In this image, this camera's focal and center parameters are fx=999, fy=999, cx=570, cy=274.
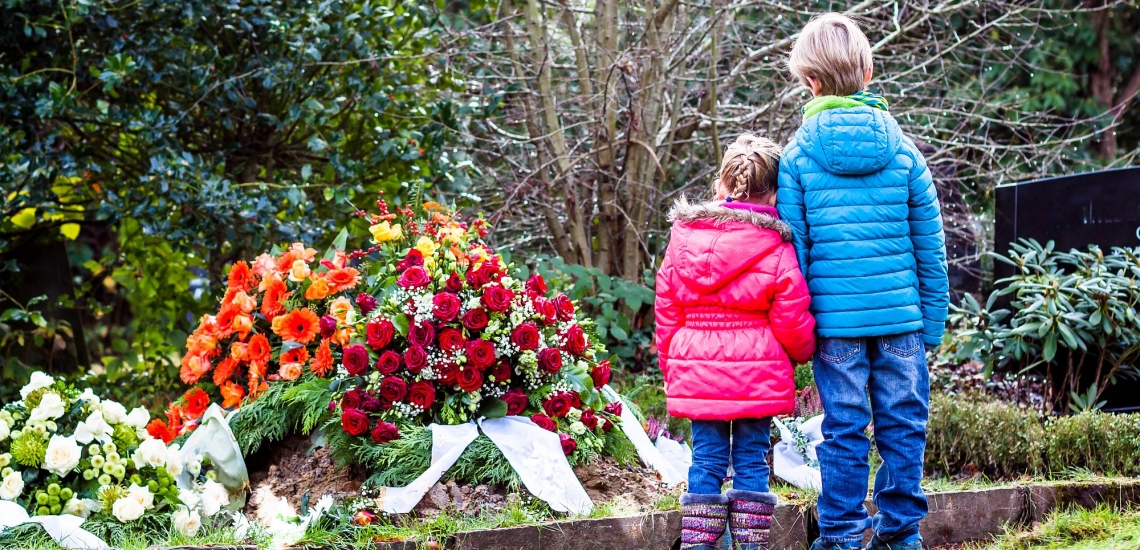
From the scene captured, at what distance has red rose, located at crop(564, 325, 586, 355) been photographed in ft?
11.2

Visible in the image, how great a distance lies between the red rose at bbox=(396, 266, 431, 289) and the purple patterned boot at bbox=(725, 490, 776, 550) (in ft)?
4.01

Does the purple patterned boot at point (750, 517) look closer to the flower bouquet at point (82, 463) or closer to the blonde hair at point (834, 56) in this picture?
the blonde hair at point (834, 56)

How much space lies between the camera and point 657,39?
496cm

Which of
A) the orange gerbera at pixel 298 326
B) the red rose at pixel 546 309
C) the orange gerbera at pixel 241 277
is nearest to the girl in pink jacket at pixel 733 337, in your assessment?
the red rose at pixel 546 309

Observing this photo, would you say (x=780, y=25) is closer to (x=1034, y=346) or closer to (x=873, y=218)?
(x=1034, y=346)

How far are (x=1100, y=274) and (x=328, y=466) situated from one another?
322cm

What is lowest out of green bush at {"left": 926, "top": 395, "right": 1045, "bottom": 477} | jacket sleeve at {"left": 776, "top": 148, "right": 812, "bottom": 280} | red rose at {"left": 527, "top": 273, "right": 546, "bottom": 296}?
green bush at {"left": 926, "top": 395, "right": 1045, "bottom": 477}

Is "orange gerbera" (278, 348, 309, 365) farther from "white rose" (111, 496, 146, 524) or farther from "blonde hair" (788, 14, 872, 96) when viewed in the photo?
"blonde hair" (788, 14, 872, 96)

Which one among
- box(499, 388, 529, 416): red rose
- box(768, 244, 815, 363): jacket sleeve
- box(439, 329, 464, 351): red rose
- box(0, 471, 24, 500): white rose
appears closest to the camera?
box(768, 244, 815, 363): jacket sleeve

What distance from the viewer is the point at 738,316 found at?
268 cm

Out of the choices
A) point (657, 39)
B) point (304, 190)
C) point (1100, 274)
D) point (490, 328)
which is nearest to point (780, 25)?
point (657, 39)

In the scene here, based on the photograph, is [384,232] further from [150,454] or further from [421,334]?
[150,454]

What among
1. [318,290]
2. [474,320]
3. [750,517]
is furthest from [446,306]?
[750,517]

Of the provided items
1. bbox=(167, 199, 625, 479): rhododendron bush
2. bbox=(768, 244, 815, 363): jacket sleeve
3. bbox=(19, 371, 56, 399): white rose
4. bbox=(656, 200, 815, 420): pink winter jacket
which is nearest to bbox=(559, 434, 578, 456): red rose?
bbox=(167, 199, 625, 479): rhododendron bush
